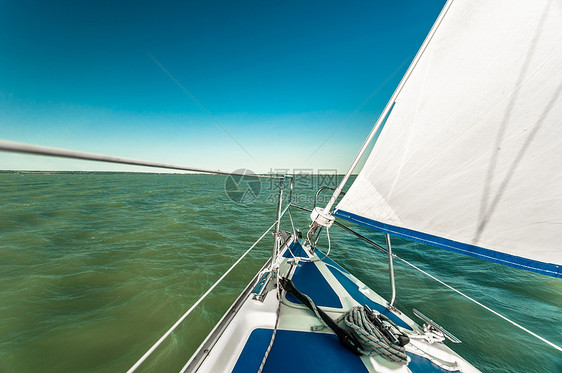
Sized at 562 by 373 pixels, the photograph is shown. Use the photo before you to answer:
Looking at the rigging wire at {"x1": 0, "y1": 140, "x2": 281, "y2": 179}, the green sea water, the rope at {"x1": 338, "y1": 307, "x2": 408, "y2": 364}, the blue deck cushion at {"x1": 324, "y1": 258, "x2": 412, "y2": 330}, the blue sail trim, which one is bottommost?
the green sea water

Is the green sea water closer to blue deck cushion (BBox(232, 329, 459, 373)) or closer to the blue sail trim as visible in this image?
blue deck cushion (BBox(232, 329, 459, 373))

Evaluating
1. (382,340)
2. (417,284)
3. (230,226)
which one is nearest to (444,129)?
(382,340)

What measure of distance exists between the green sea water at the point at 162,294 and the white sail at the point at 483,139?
7.62 feet

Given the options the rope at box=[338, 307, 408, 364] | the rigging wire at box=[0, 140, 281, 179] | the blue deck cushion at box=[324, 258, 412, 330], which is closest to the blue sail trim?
the rope at box=[338, 307, 408, 364]

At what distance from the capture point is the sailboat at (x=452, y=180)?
3.81 ft

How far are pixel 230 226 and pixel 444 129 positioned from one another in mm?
6735

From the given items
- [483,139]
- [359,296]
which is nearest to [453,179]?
[483,139]

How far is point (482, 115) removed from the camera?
133 cm

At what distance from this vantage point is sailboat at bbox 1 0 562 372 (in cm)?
116

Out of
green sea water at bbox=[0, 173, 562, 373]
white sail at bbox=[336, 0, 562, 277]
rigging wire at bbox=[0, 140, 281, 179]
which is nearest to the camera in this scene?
rigging wire at bbox=[0, 140, 281, 179]

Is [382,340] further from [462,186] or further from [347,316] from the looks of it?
[462,186]

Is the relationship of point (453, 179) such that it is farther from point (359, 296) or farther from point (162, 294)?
point (162, 294)

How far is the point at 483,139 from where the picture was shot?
4.34 ft

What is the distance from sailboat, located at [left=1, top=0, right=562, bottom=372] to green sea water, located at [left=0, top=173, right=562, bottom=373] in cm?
164
